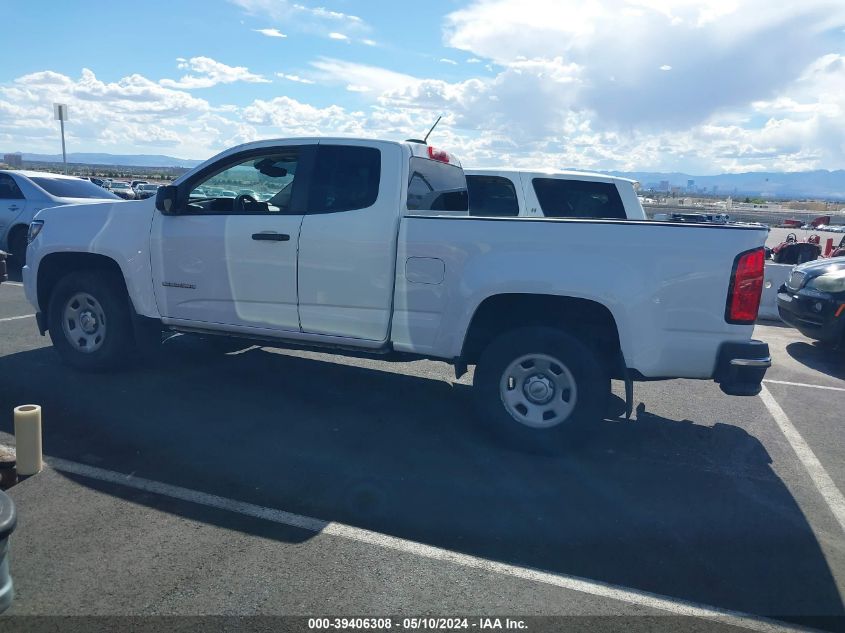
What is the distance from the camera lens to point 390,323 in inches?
212

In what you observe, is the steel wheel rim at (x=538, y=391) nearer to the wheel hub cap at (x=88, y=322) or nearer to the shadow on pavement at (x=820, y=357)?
the wheel hub cap at (x=88, y=322)

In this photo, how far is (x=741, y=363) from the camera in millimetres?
4648

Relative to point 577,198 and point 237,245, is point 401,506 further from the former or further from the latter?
point 577,198

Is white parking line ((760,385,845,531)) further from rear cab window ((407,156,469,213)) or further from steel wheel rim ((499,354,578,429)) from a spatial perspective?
rear cab window ((407,156,469,213))

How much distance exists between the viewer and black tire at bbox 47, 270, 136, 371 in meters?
6.46

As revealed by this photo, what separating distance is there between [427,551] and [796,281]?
737 cm

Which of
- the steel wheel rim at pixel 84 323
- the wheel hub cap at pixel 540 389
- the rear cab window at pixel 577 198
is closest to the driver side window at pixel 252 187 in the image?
the steel wheel rim at pixel 84 323

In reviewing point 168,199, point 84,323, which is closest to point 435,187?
point 168,199

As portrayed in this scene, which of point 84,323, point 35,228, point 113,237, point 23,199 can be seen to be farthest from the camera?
point 23,199

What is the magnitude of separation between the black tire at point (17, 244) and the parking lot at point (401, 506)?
7.56 m

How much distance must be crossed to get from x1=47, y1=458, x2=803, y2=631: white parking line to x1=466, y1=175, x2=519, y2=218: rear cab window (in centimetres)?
588

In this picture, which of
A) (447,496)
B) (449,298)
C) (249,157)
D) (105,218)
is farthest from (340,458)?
(105,218)

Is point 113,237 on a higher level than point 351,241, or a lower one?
lower

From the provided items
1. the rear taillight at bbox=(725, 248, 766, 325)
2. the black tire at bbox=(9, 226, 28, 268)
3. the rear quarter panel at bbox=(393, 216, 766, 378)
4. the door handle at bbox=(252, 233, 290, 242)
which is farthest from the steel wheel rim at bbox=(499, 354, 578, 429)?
the black tire at bbox=(9, 226, 28, 268)
